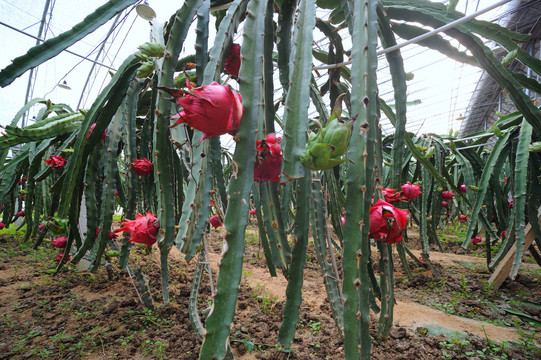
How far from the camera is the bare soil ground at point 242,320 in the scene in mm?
1084

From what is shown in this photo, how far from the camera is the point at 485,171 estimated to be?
176 centimetres

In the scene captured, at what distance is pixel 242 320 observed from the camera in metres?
1.33

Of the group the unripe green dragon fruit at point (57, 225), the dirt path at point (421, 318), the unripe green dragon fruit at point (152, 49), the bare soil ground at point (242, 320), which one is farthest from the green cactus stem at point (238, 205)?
the dirt path at point (421, 318)

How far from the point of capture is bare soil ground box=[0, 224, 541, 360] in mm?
1084

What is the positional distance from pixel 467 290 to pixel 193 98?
2.28 meters

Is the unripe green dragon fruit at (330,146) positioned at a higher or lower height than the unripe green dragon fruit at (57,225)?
higher

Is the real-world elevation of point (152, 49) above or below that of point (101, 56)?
below

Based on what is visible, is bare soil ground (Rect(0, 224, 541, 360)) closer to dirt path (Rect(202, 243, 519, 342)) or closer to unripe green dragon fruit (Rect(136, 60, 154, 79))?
dirt path (Rect(202, 243, 519, 342))

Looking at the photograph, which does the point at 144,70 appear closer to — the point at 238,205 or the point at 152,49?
the point at 152,49

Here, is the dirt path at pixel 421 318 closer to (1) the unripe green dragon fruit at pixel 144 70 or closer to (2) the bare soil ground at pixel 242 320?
(2) the bare soil ground at pixel 242 320

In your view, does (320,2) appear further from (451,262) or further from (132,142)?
(451,262)

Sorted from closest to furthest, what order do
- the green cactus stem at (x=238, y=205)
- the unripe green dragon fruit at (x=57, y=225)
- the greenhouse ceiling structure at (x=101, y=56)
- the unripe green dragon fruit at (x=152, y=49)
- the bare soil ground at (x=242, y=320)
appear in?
the green cactus stem at (x=238, y=205) < the unripe green dragon fruit at (x=152, y=49) < the unripe green dragon fruit at (x=57, y=225) < the bare soil ground at (x=242, y=320) < the greenhouse ceiling structure at (x=101, y=56)

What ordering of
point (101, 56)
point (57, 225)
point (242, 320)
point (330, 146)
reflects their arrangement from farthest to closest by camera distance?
point (101, 56) → point (242, 320) → point (57, 225) → point (330, 146)

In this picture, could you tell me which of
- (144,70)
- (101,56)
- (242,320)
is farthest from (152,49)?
(101,56)
